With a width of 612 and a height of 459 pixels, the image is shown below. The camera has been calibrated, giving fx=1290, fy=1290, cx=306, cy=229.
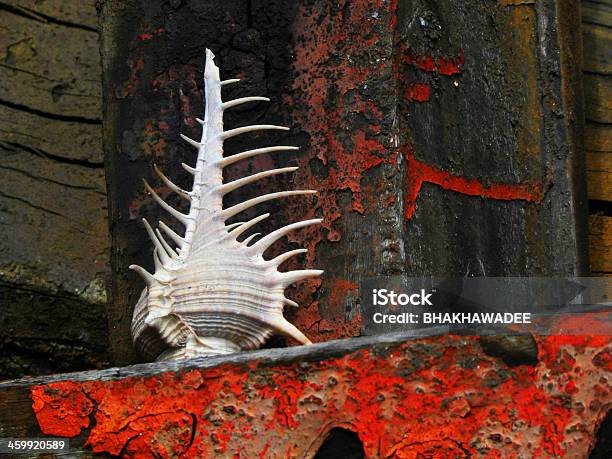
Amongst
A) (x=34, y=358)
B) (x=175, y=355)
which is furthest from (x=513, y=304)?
(x=34, y=358)

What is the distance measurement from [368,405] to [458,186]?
699 millimetres

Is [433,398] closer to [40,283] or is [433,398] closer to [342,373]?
[342,373]

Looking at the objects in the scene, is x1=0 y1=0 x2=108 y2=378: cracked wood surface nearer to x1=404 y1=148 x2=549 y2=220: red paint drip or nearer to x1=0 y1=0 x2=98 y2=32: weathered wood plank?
x1=0 y1=0 x2=98 y2=32: weathered wood plank

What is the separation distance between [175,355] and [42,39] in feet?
5.32

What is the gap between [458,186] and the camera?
2.37 meters

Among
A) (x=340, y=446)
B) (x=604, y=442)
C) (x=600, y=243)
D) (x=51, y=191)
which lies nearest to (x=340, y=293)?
(x=340, y=446)

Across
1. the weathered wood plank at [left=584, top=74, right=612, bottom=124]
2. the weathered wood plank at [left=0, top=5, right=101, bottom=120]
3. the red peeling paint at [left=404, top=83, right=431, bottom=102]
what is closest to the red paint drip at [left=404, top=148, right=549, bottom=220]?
the red peeling paint at [left=404, top=83, right=431, bottom=102]

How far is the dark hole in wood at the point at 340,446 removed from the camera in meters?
1.79

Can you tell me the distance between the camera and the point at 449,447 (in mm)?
1739

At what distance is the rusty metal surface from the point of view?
226 centimetres

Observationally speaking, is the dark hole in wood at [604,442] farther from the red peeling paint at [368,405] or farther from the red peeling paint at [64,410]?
the red peeling paint at [64,410]

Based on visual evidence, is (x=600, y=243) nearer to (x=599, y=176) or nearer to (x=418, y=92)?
(x=599, y=176)

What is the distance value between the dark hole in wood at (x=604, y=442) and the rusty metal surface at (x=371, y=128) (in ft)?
1.88

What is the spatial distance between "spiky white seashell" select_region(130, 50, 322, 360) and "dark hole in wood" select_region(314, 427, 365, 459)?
0.36 metres
